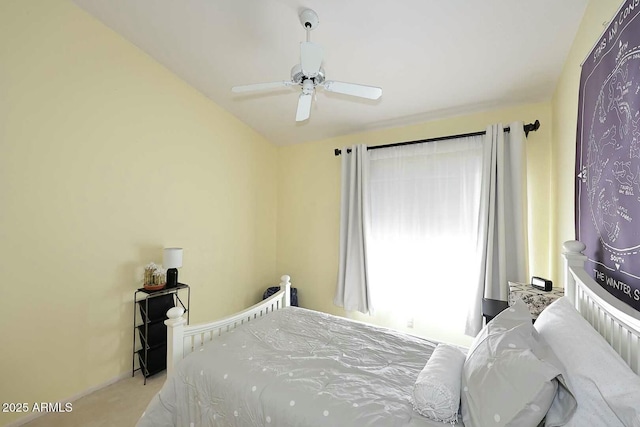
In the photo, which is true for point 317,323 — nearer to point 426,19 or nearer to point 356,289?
point 356,289

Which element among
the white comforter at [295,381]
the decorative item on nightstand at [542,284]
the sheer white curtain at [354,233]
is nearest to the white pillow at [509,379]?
the white comforter at [295,381]

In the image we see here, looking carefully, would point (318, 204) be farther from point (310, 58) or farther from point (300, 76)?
point (310, 58)

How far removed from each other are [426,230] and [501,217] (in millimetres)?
677

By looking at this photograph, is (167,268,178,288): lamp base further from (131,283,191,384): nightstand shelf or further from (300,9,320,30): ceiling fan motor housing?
(300,9,320,30): ceiling fan motor housing

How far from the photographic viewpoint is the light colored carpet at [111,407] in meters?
1.83

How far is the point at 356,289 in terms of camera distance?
3.17 metres

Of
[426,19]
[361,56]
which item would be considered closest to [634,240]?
[426,19]

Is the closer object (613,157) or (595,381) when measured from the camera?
(595,381)

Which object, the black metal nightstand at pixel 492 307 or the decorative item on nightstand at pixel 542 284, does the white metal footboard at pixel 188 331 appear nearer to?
the black metal nightstand at pixel 492 307

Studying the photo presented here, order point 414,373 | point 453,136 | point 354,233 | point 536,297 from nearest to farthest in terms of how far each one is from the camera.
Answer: point 414,373, point 536,297, point 453,136, point 354,233

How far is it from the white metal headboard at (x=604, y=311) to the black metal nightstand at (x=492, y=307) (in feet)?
2.46

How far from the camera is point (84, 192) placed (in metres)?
2.13

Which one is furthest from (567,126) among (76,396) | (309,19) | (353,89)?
(76,396)

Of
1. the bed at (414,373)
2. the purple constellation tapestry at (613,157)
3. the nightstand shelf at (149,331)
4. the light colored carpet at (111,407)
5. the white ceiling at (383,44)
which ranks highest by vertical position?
the white ceiling at (383,44)
